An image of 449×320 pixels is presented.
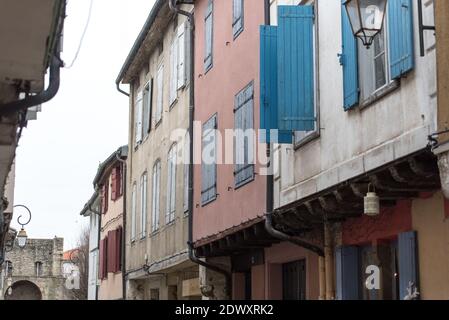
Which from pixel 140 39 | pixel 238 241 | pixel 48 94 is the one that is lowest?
pixel 238 241

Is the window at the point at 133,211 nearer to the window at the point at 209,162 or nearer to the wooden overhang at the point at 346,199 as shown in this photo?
the window at the point at 209,162

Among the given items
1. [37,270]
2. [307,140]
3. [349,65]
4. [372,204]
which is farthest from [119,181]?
[37,270]

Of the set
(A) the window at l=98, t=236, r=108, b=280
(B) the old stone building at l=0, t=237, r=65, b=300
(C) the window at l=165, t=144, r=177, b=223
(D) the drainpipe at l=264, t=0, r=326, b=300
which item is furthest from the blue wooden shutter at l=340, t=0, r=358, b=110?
(B) the old stone building at l=0, t=237, r=65, b=300

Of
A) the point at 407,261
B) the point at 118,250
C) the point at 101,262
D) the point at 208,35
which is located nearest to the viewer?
the point at 407,261

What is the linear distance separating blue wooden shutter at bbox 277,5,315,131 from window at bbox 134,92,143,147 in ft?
43.9

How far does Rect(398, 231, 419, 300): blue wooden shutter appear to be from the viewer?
A: 8.65 metres

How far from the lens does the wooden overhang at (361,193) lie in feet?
25.4

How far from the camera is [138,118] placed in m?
24.4

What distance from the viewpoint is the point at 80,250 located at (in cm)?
5359

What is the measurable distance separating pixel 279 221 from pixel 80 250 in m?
43.6

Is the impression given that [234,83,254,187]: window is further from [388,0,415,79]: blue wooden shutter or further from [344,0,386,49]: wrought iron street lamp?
[344,0,386,49]: wrought iron street lamp

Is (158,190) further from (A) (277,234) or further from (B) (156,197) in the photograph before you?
(A) (277,234)

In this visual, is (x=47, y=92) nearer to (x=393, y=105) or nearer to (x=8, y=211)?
(x=393, y=105)

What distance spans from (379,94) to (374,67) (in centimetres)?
46
